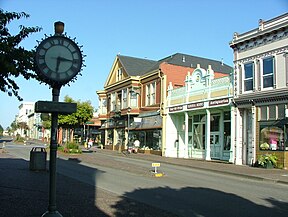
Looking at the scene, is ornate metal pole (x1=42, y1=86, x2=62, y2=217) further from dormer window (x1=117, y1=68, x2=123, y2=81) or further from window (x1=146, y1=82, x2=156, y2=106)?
dormer window (x1=117, y1=68, x2=123, y2=81)

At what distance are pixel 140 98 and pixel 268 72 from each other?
17.4 m

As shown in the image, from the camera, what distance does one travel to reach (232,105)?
24.8 meters

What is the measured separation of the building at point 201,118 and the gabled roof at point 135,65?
7.91m

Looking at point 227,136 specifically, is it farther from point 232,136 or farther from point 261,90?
point 261,90

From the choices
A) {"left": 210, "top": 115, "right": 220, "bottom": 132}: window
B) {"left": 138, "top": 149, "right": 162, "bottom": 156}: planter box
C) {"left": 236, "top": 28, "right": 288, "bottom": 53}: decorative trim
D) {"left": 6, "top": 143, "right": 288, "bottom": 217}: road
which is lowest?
{"left": 6, "top": 143, "right": 288, "bottom": 217}: road

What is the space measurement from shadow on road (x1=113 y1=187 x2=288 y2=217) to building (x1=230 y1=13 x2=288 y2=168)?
35.4 ft

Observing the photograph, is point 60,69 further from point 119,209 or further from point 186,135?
point 186,135

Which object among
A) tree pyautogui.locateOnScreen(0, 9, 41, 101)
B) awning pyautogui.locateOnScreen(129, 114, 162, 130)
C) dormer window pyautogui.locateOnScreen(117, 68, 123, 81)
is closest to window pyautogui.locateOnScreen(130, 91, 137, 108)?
awning pyautogui.locateOnScreen(129, 114, 162, 130)

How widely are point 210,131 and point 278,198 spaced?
1737 cm

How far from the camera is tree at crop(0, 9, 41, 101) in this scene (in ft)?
22.1

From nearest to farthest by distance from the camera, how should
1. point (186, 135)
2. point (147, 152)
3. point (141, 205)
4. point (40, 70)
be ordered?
point (40, 70)
point (141, 205)
point (186, 135)
point (147, 152)

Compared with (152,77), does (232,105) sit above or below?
below

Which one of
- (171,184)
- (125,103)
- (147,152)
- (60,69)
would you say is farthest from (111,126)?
(60,69)

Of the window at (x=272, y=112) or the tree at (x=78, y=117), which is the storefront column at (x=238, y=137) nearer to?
the window at (x=272, y=112)
